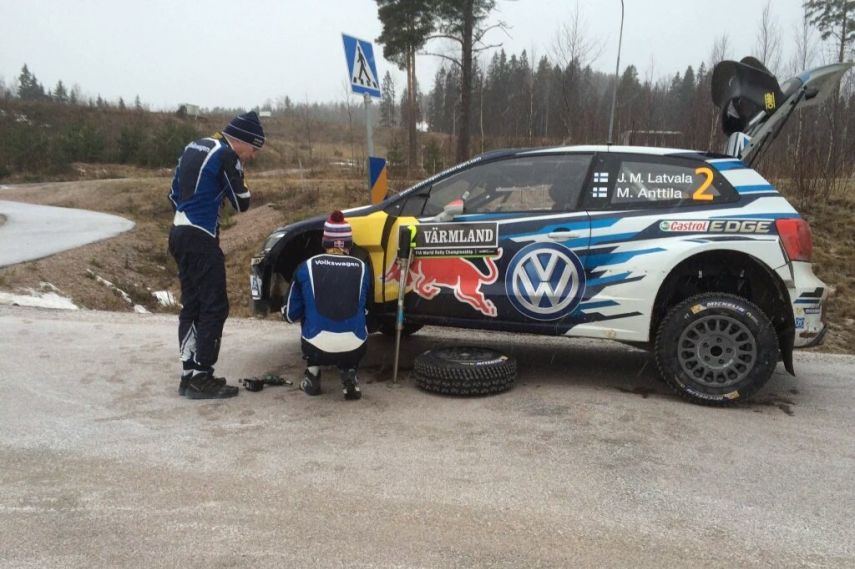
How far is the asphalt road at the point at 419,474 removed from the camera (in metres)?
2.76

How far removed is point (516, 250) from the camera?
4809 millimetres

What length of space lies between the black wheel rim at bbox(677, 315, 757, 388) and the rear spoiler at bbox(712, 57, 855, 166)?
151 centimetres

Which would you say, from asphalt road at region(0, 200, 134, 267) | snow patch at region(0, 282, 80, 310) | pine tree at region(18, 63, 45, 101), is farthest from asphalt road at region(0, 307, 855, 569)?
pine tree at region(18, 63, 45, 101)

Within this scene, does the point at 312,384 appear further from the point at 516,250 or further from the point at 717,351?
the point at 717,351

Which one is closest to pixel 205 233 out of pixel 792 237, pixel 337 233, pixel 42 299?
pixel 337 233

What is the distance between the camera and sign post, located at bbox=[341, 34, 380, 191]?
7.85m

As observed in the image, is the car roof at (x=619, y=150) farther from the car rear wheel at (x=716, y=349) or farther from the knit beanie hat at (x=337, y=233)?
the knit beanie hat at (x=337, y=233)

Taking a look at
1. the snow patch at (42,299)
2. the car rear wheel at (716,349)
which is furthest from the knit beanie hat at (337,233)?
the snow patch at (42,299)

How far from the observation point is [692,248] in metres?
4.54

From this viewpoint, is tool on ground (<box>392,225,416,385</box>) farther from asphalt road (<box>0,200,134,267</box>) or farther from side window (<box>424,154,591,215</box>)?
asphalt road (<box>0,200,134,267</box>)

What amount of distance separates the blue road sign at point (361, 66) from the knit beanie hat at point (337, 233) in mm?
3610

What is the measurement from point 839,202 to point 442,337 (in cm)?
939

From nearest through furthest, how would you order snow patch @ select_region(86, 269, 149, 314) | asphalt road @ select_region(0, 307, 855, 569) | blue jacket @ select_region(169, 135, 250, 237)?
asphalt road @ select_region(0, 307, 855, 569), blue jacket @ select_region(169, 135, 250, 237), snow patch @ select_region(86, 269, 149, 314)

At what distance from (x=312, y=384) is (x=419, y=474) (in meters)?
1.60
